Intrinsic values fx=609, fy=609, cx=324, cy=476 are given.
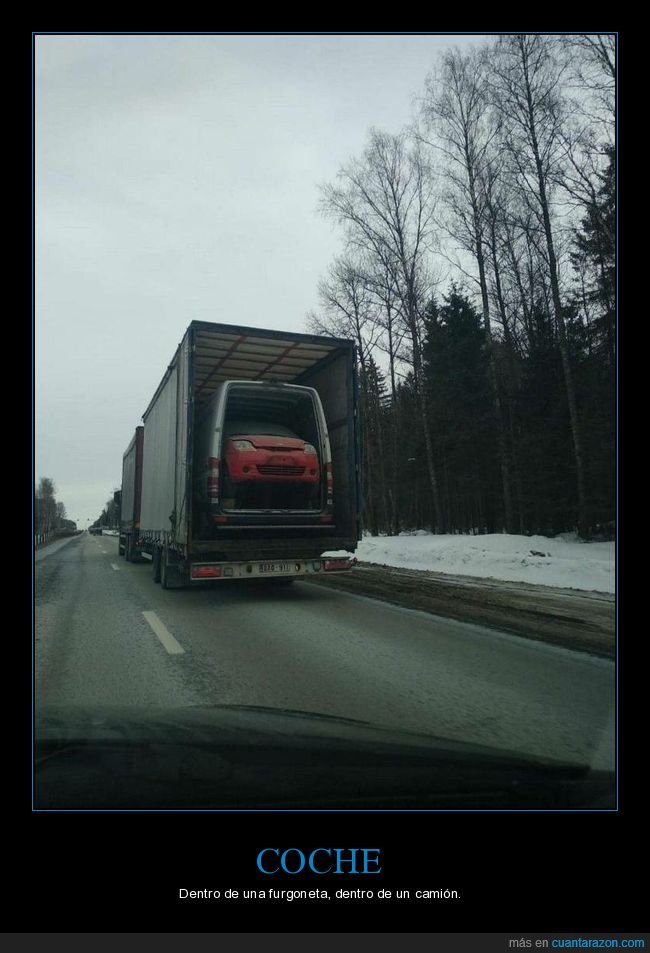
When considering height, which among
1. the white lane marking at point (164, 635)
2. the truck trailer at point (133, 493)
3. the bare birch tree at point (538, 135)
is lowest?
the white lane marking at point (164, 635)

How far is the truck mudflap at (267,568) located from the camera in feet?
28.2

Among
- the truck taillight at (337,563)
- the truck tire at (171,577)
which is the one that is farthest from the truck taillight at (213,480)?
the truck tire at (171,577)

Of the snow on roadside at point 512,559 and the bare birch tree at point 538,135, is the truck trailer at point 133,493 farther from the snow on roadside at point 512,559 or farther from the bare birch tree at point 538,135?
the bare birch tree at point 538,135

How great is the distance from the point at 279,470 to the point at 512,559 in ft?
24.5

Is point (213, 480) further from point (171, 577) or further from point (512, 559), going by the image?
point (512, 559)

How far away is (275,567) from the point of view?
9047 millimetres

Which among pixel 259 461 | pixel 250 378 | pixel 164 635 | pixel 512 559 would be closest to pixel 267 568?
pixel 259 461

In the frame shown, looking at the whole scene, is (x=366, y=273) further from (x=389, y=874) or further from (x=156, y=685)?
(x=389, y=874)

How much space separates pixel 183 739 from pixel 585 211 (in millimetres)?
19861

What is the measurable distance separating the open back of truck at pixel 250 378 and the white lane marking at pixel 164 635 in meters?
0.98
